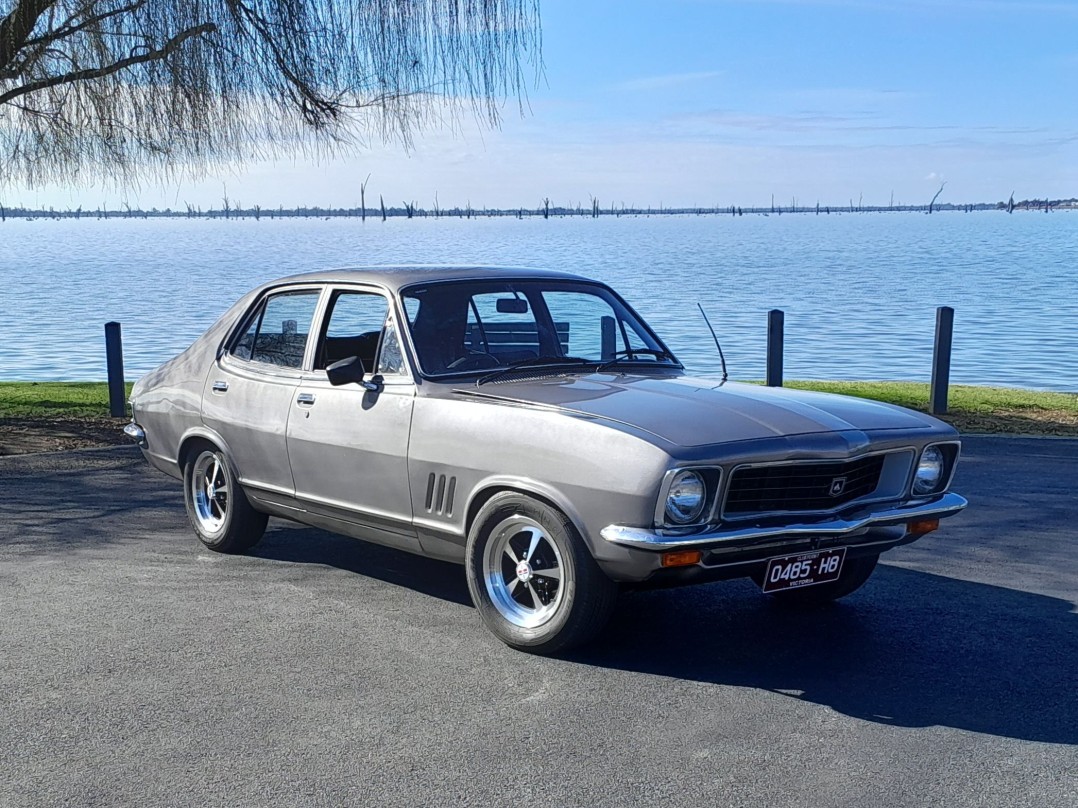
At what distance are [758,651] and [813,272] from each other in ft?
206

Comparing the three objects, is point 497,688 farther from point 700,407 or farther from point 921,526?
point 921,526

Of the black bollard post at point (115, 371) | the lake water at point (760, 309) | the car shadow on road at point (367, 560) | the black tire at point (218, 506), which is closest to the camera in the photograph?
the car shadow on road at point (367, 560)

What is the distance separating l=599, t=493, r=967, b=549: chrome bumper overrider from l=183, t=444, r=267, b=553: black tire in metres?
2.93

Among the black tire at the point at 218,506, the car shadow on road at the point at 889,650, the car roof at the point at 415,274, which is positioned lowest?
the car shadow on road at the point at 889,650

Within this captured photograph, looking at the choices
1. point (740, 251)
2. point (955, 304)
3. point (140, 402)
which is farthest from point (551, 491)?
point (740, 251)

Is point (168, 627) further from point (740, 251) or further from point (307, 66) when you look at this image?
point (740, 251)

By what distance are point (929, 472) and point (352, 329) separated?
3213 mm

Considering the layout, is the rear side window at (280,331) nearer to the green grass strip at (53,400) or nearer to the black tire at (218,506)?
the black tire at (218,506)

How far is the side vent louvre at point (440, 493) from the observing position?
5773mm

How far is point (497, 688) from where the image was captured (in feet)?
16.5

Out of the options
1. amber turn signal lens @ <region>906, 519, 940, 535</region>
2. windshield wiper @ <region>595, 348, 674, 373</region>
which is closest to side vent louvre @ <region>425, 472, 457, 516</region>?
windshield wiper @ <region>595, 348, 674, 373</region>

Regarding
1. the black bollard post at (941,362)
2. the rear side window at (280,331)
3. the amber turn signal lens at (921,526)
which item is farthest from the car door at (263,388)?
the black bollard post at (941,362)

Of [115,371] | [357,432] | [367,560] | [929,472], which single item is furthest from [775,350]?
[357,432]

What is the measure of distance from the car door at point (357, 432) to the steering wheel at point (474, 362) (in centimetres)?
25
